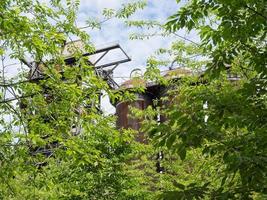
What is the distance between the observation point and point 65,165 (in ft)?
34.4

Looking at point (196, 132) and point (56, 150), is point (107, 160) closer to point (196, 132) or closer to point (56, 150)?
point (56, 150)

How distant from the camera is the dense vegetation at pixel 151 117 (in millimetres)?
2594

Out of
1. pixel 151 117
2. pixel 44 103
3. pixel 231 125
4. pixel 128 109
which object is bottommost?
pixel 231 125

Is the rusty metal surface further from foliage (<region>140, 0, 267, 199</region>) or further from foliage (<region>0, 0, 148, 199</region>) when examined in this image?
foliage (<region>140, 0, 267, 199</region>)

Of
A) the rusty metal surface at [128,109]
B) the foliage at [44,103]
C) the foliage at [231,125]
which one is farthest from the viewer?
the rusty metal surface at [128,109]

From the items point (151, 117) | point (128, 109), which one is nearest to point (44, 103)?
point (151, 117)

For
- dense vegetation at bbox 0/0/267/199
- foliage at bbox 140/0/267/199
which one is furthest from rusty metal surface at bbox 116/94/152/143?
foliage at bbox 140/0/267/199

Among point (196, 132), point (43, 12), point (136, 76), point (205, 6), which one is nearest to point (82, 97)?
point (43, 12)

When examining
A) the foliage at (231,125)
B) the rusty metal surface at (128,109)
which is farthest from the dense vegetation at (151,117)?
the rusty metal surface at (128,109)

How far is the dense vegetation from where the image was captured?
2.59 m

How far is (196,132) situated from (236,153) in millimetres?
291

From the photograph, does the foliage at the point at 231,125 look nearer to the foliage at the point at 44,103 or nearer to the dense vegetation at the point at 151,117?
the dense vegetation at the point at 151,117

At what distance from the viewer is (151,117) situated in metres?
12.0

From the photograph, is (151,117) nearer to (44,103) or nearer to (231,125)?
(44,103)
